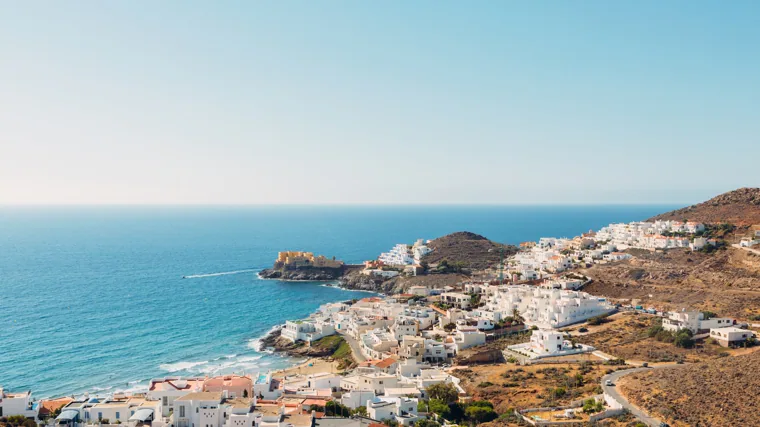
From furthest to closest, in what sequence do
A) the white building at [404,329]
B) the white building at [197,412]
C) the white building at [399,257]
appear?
1. the white building at [399,257]
2. the white building at [404,329]
3. the white building at [197,412]

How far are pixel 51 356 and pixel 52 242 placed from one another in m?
129

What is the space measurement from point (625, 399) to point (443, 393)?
30.8 ft

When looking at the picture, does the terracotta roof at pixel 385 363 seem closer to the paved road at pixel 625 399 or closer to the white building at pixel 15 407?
the paved road at pixel 625 399

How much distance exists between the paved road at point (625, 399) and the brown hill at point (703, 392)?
418 mm

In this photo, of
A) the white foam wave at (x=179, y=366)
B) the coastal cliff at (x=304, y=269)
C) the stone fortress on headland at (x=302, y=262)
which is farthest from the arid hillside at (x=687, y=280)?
the stone fortress on headland at (x=302, y=262)

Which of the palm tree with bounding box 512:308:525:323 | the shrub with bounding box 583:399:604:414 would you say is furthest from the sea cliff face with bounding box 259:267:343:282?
the shrub with bounding box 583:399:604:414

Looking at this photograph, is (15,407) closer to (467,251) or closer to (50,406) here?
(50,406)

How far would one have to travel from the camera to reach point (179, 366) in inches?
1807

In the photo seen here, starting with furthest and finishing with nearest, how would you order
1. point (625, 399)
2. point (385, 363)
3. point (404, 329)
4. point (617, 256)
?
point (617, 256) → point (404, 329) → point (385, 363) → point (625, 399)

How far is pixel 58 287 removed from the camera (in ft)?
270

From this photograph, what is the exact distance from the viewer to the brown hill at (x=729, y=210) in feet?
251

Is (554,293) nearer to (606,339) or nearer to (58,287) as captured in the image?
(606,339)

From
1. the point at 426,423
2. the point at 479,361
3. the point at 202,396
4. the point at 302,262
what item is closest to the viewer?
the point at 426,423

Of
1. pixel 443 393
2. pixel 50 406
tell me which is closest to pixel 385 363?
pixel 443 393
